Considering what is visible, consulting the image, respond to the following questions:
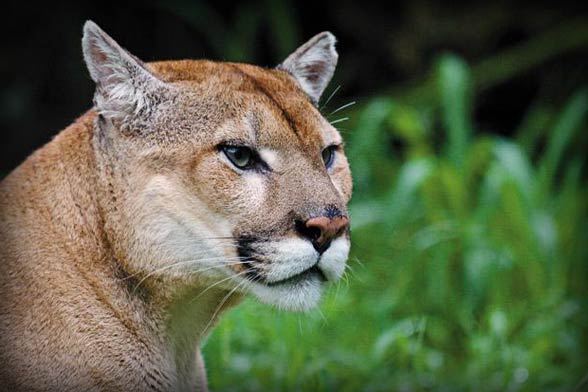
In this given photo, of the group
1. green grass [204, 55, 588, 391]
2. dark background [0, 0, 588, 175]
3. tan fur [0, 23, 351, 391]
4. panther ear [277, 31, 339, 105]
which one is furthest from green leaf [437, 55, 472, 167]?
tan fur [0, 23, 351, 391]

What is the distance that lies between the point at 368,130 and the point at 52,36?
11.3ft

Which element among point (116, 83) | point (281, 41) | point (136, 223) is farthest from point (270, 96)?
point (281, 41)

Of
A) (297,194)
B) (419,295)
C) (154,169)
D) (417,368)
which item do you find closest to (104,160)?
(154,169)

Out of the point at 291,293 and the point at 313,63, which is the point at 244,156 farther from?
the point at 313,63

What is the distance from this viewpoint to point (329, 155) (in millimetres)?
4398

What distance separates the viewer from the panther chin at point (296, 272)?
3.85 m

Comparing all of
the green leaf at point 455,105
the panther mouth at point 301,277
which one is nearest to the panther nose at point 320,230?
the panther mouth at point 301,277

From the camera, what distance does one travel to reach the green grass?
18.2ft

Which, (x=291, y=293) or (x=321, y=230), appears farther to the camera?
(x=291, y=293)

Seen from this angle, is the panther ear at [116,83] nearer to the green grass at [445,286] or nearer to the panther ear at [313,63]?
the panther ear at [313,63]

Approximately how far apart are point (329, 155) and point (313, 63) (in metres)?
0.66

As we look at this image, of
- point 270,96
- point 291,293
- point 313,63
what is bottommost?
point 291,293

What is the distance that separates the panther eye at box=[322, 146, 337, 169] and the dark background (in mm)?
4566

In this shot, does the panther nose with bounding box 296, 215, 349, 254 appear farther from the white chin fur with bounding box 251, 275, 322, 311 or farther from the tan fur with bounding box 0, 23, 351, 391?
the white chin fur with bounding box 251, 275, 322, 311
